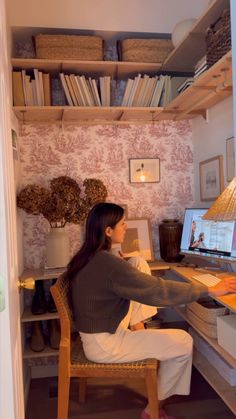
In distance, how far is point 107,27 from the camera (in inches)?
97.3

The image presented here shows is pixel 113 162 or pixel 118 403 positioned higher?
pixel 113 162

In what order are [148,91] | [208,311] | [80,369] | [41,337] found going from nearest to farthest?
1. [80,369]
2. [208,311]
3. [41,337]
4. [148,91]

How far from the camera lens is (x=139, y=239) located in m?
2.71

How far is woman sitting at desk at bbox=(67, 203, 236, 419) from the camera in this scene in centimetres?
172

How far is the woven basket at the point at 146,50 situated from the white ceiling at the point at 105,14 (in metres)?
0.10

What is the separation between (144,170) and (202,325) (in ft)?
4.08

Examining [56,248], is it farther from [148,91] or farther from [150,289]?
[148,91]

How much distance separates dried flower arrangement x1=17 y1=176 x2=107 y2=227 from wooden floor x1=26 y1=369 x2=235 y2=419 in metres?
1.11

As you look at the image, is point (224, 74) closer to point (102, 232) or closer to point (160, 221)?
point (102, 232)

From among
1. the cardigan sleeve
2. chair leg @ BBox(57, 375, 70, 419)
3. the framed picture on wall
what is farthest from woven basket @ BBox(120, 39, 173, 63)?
chair leg @ BBox(57, 375, 70, 419)

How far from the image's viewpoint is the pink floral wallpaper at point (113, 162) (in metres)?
2.63

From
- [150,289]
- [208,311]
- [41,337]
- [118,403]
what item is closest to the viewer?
[150,289]

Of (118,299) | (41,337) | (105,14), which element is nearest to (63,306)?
(118,299)

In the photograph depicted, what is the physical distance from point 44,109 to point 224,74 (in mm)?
1154
